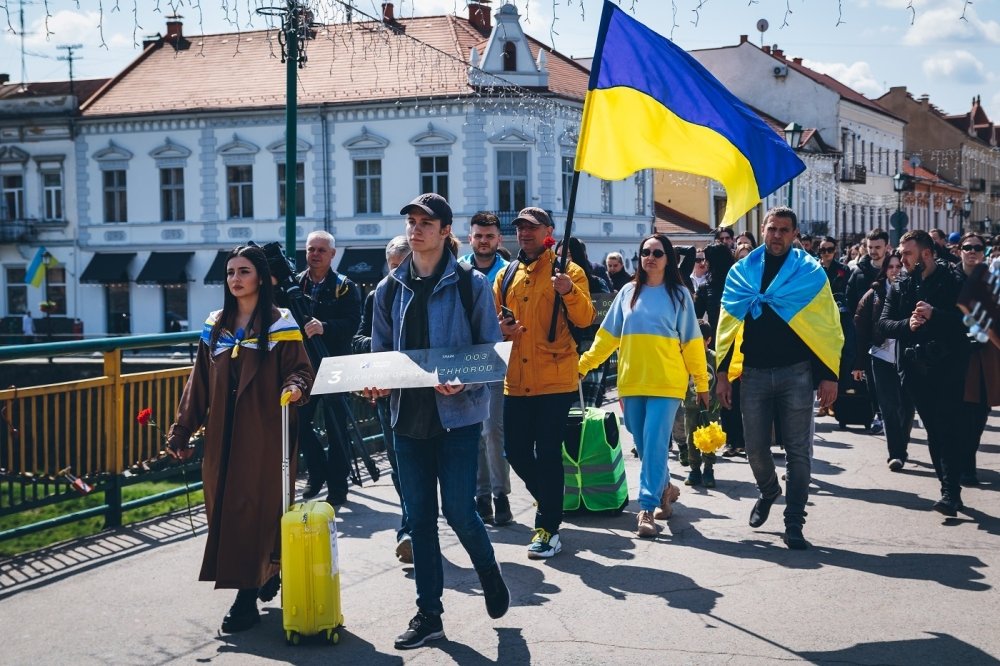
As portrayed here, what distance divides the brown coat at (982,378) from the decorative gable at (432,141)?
30805 mm

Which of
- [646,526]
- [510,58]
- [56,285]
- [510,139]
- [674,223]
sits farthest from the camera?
[674,223]

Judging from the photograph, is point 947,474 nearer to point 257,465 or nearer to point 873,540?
point 873,540

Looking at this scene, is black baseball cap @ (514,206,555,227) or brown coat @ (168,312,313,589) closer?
brown coat @ (168,312,313,589)

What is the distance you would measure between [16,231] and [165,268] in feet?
23.0

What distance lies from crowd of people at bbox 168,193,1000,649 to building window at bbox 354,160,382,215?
29.7 metres

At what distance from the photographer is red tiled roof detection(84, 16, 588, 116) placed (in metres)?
38.1

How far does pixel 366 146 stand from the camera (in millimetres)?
39125

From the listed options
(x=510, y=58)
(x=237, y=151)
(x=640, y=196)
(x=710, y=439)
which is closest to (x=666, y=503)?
(x=710, y=439)

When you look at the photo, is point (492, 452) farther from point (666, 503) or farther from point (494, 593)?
point (494, 593)

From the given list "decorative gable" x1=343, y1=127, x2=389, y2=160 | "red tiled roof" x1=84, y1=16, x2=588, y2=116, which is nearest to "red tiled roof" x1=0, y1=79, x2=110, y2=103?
"red tiled roof" x1=84, y1=16, x2=588, y2=116

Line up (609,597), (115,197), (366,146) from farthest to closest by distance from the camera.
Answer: (115,197) → (366,146) → (609,597)

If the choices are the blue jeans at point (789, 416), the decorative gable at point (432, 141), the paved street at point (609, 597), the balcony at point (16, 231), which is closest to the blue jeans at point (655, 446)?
the paved street at point (609, 597)

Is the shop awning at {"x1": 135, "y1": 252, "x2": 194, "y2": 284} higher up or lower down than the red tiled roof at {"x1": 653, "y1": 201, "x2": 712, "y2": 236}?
lower down

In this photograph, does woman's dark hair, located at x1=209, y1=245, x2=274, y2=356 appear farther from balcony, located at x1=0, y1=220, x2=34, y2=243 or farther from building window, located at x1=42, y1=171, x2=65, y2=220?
balcony, located at x1=0, y1=220, x2=34, y2=243
